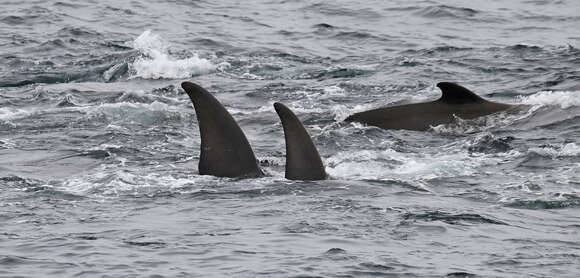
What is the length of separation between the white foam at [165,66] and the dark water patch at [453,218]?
39.7 feet

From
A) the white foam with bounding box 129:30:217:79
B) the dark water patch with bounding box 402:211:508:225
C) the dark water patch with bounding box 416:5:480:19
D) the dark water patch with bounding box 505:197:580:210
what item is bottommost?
the dark water patch with bounding box 416:5:480:19

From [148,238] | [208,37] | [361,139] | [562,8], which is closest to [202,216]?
[148,238]

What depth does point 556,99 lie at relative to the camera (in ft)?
68.6

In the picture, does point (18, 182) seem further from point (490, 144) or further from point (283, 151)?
point (490, 144)

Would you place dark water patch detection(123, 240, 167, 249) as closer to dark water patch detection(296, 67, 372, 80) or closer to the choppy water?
the choppy water

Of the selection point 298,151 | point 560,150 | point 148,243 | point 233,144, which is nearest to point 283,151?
point 233,144

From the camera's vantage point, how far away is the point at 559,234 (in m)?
13.3

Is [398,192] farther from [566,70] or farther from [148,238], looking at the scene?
[566,70]

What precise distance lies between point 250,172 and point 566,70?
1132 centimetres

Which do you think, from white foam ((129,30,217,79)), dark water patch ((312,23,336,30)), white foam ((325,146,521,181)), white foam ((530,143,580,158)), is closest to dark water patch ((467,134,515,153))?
white foam ((325,146,521,181))

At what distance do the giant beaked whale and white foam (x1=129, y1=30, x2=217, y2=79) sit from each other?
34.1ft

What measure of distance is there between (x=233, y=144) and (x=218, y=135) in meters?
0.20

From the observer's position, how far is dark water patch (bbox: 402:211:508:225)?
13.8 m

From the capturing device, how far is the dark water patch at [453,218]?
13828mm
